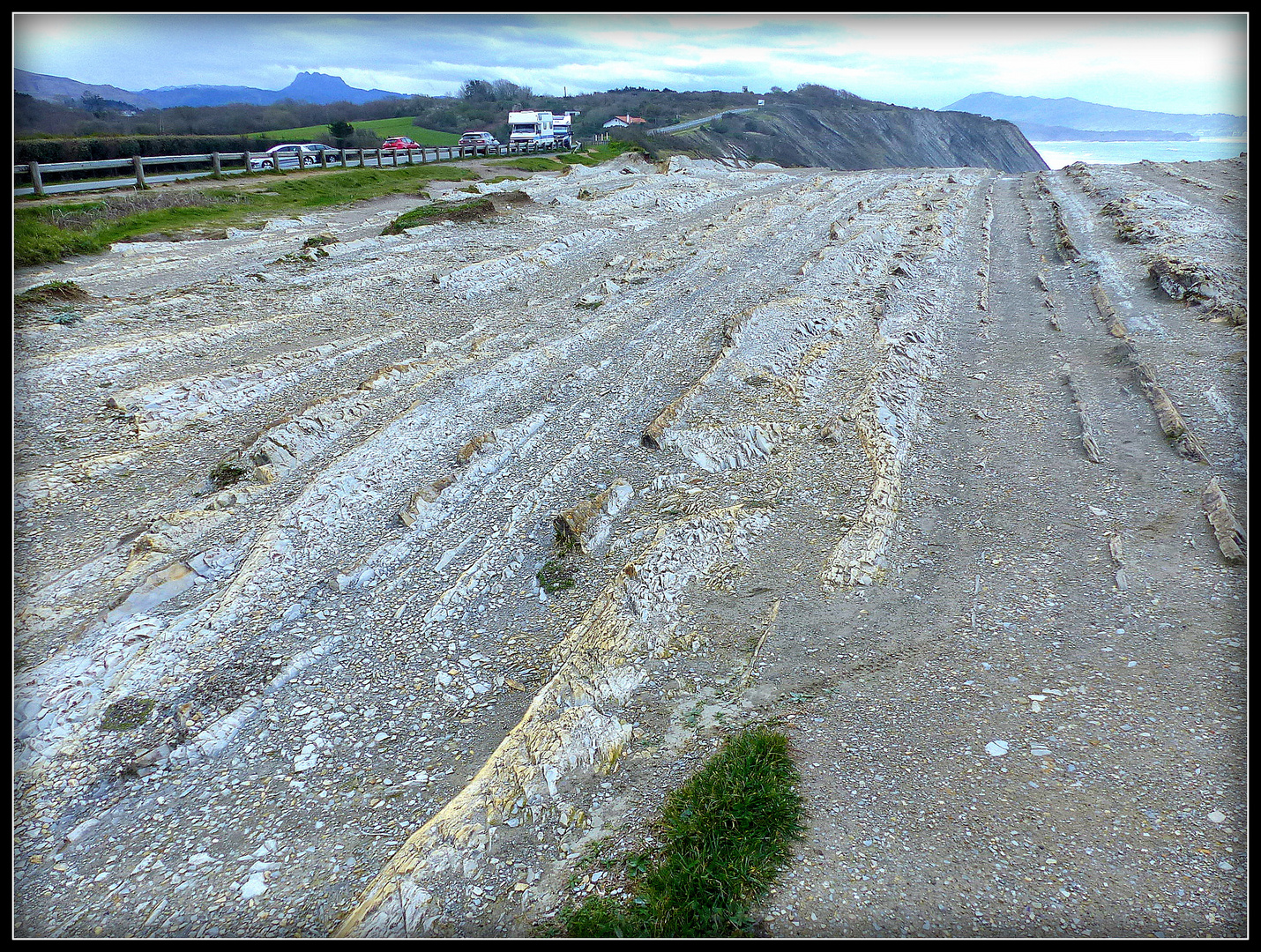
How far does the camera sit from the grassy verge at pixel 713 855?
415cm

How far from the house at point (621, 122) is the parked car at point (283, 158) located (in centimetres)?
5458

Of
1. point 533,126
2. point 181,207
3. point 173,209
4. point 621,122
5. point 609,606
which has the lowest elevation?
point 609,606

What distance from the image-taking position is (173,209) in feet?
84.4

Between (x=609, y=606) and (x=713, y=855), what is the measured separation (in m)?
3.40

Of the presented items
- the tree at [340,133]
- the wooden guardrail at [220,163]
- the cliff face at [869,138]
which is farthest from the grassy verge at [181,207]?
the cliff face at [869,138]

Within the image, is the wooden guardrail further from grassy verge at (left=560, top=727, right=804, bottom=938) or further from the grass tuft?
grassy verge at (left=560, top=727, right=804, bottom=938)

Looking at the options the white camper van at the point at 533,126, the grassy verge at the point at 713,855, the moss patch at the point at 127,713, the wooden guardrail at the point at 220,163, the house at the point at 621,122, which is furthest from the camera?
the house at the point at 621,122

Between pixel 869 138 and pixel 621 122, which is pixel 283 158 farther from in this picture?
pixel 869 138

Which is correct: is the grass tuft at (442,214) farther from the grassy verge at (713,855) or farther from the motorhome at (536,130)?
the motorhome at (536,130)

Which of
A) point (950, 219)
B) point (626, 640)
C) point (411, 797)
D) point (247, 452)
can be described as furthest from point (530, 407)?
point (950, 219)

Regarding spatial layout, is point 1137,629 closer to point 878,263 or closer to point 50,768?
point 50,768

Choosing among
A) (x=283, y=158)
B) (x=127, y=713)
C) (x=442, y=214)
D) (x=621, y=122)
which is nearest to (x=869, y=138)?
(x=621, y=122)

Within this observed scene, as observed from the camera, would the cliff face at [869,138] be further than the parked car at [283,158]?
Yes

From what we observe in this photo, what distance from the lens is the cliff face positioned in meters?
93.4
